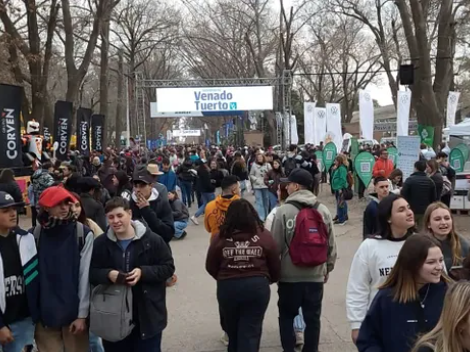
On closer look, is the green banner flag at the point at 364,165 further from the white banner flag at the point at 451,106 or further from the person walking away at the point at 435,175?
the white banner flag at the point at 451,106

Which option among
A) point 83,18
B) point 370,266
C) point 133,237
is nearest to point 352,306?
point 370,266

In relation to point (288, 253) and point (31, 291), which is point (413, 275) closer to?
point (288, 253)

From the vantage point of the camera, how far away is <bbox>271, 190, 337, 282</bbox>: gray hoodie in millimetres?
4703

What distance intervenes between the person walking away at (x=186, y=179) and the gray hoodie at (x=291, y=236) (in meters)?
10.8

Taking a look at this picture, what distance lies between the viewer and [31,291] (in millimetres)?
3801

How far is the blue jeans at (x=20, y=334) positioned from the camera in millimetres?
3832

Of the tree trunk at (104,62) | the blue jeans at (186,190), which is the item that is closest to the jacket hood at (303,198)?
the blue jeans at (186,190)

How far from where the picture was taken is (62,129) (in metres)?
17.0

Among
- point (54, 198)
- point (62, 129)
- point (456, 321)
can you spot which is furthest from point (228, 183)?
point (62, 129)

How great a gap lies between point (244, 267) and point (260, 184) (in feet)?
28.2

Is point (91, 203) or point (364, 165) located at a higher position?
point (91, 203)

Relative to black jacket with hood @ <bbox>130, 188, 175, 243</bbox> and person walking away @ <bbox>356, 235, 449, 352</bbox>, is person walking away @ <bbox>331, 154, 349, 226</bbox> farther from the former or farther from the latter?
person walking away @ <bbox>356, 235, 449, 352</bbox>

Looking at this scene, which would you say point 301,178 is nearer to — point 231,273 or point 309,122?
point 231,273

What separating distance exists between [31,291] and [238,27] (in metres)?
36.2
